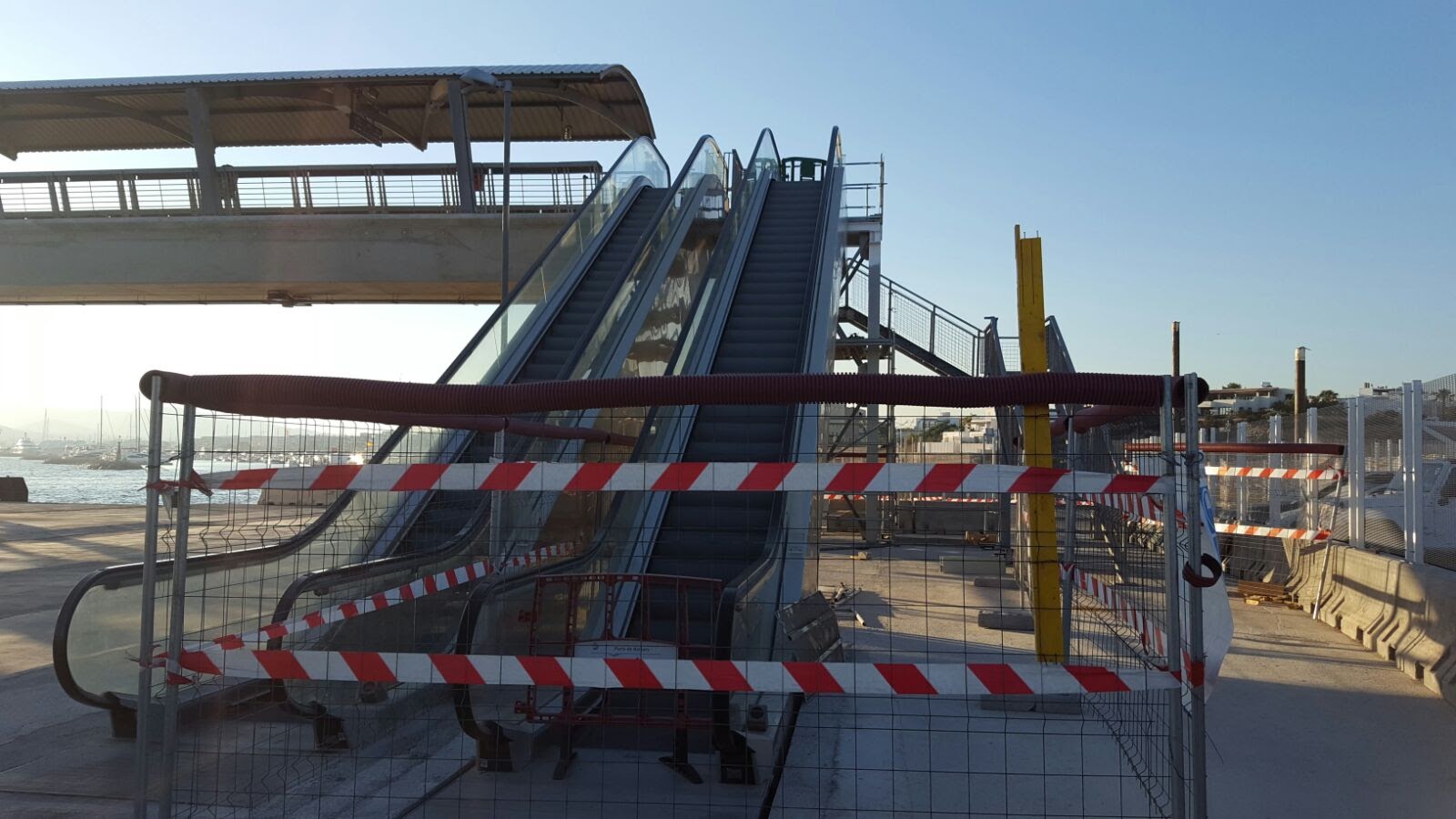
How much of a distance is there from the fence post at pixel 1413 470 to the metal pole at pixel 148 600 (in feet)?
29.4

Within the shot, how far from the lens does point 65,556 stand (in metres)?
16.1

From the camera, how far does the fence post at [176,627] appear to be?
372 cm

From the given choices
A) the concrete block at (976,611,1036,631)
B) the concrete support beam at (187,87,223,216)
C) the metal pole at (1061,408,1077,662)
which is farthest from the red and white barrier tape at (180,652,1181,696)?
the concrete support beam at (187,87,223,216)

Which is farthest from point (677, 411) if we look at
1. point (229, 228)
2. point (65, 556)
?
point (229, 228)

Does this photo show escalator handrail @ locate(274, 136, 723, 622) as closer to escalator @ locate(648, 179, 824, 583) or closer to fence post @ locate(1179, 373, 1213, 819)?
escalator @ locate(648, 179, 824, 583)

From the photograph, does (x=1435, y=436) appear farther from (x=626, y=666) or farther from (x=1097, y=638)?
(x=626, y=666)

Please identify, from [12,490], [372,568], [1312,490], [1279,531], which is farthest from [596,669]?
[12,490]

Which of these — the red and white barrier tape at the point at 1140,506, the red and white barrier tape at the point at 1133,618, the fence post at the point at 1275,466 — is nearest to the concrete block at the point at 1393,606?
the fence post at the point at 1275,466

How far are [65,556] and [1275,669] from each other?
53.5 feet

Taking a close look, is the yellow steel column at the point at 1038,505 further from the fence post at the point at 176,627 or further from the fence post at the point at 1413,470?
the fence post at the point at 1413,470

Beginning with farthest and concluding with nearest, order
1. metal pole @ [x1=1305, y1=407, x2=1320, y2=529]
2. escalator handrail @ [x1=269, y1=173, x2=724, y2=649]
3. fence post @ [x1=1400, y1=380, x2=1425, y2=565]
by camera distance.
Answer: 1. metal pole @ [x1=1305, y1=407, x2=1320, y2=529]
2. fence post @ [x1=1400, y1=380, x2=1425, y2=565]
3. escalator handrail @ [x1=269, y1=173, x2=724, y2=649]

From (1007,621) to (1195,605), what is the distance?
6.21m

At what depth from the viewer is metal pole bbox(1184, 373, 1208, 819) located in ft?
11.1

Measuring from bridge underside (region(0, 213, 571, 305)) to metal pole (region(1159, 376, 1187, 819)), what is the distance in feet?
60.0
